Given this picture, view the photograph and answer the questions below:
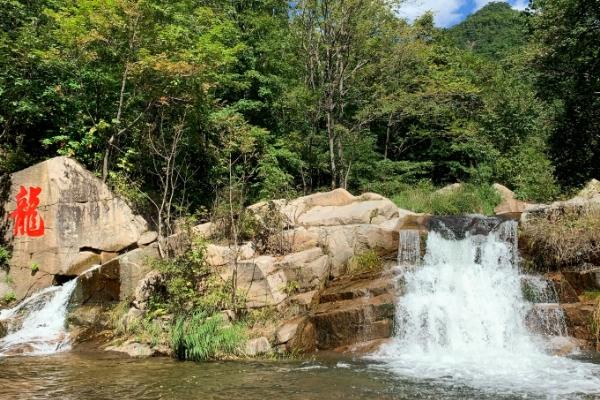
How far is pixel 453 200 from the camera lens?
1720cm

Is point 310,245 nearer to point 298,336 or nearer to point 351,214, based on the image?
point 351,214

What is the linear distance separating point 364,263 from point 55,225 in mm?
7856

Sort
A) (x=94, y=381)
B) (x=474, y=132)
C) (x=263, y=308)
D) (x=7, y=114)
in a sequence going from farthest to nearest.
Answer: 1. (x=474, y=132)
2. (x=7, y=114)
3. (x=263, y=308)
4. (x=94, y=381)

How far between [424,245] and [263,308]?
14.1 feet

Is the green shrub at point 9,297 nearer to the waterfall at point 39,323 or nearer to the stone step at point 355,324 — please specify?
the waterfall at point 39,323

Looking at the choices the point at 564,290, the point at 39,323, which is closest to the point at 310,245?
the point at 564,290

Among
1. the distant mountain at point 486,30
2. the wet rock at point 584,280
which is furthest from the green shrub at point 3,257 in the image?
the distant mountain at point 486,30

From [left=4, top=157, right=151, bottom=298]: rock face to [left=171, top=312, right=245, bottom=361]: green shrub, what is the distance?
509 centimetres

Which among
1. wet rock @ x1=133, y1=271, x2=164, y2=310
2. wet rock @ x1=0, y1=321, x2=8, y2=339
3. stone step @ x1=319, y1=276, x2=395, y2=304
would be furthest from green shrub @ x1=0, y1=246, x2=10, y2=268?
stone step @ x1=319, y1=276, x2=395, y2=304

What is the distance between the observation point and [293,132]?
19719 mm

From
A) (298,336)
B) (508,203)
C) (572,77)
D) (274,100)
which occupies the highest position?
(572,77)

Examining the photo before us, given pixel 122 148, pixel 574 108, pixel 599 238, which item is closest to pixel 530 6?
pixel 574 108

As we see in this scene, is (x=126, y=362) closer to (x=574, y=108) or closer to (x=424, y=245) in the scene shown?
(x=424, y=245)

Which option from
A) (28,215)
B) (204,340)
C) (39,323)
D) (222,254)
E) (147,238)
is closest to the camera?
(204,340)
